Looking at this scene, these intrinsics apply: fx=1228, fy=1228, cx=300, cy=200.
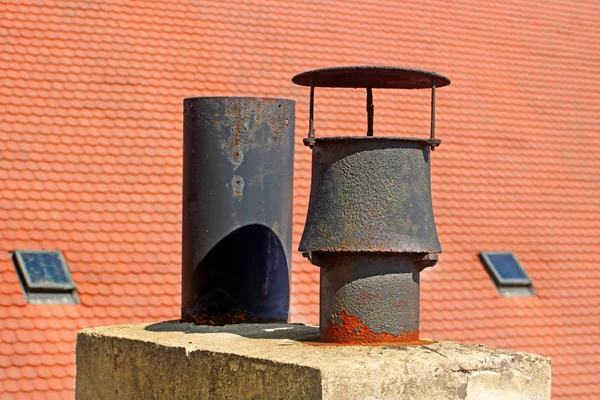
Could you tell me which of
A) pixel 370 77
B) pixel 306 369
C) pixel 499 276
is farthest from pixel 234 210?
pixel 499 276

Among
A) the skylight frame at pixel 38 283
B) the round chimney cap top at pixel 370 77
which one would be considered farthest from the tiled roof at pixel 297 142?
the round chimney cap top at pixel 370 77

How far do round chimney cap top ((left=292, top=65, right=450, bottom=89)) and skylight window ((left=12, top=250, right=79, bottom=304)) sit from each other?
6141mm

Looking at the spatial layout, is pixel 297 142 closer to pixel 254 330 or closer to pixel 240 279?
pixel 240 279

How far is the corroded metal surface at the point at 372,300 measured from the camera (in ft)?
15.8

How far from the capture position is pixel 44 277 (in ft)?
36.6

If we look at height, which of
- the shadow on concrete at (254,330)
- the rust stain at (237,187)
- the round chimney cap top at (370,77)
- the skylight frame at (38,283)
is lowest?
the skylight frame at (38,283)

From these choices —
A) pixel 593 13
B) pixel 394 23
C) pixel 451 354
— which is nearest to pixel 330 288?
pixel 451 354

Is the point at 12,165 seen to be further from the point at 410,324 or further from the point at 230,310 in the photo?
the point at 410,324

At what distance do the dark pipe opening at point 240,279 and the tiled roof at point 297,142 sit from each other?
4483 millimetres

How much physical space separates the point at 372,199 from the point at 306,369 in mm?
886

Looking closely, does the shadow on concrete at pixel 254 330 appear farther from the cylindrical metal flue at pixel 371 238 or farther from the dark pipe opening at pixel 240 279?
the cylindrical metal flue at pixel 371 238

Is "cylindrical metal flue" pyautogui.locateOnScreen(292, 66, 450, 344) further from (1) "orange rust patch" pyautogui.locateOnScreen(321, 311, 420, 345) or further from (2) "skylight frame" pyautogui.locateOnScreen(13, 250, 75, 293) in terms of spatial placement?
(2) "skylight frame" pyautogui.locateOnScreen(13, 250, 75, 293)

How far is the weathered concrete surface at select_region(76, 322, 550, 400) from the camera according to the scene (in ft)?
13.9

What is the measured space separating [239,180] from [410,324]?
1691 millimetres
